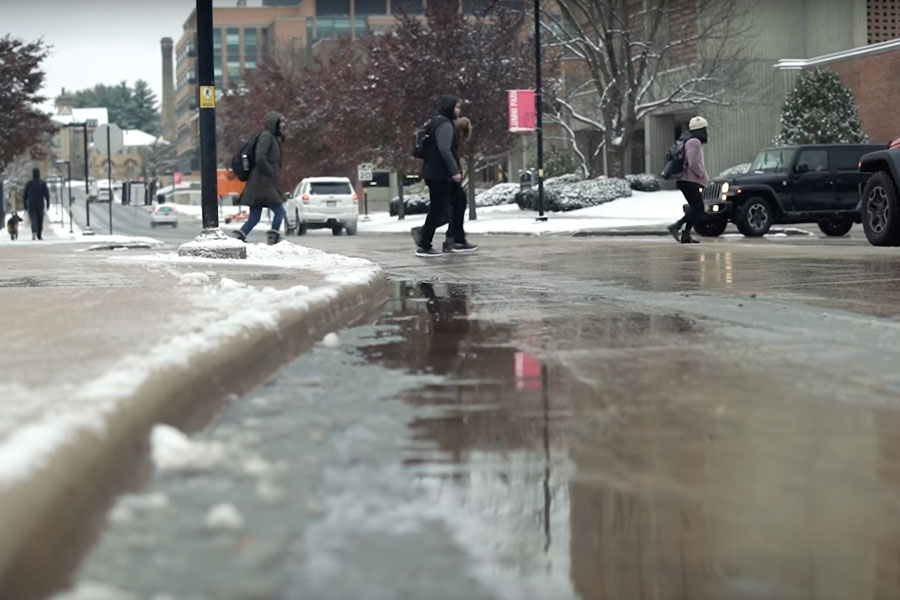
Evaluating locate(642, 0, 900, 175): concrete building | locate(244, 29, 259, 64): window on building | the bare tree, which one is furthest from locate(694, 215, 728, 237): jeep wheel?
locate(244, 29, 259, 64): window on building

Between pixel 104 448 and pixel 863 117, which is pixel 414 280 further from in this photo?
pixel 863 117

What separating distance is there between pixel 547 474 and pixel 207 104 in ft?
35.9

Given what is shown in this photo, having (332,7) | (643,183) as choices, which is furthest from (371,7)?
(643,183)

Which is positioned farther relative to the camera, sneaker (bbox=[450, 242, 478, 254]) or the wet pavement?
sneaker (bbox=[450, 242, 478, 254])

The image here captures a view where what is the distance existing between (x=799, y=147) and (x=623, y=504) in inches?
782

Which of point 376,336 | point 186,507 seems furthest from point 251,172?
point 186,507

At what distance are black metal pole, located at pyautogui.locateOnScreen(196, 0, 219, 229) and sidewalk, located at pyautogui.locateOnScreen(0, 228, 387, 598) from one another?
301 centimetres

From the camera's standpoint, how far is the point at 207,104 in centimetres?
1423

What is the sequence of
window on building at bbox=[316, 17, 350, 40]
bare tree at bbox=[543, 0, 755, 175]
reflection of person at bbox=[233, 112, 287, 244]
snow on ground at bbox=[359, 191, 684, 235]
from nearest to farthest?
reflection of person at bbox=[233, 112, 287, 244] → snow on ground at bbox=[359, 191, 684, 235] → bare tree at bbox=[543, 0, 755, 175] → window on building at bbox=[316, 17, 350, 40]

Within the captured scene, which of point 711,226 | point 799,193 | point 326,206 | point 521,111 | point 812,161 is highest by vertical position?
point 521,111

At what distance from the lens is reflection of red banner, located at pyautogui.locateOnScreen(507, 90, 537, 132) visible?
1414 inches

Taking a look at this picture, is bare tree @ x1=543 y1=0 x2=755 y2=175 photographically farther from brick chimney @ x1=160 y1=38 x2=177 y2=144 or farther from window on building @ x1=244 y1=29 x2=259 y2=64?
brick chimney @ x1=160 y1=38 x2=177 y2=144

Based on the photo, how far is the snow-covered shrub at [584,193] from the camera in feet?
129

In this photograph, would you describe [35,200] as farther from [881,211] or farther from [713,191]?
[881,211]
